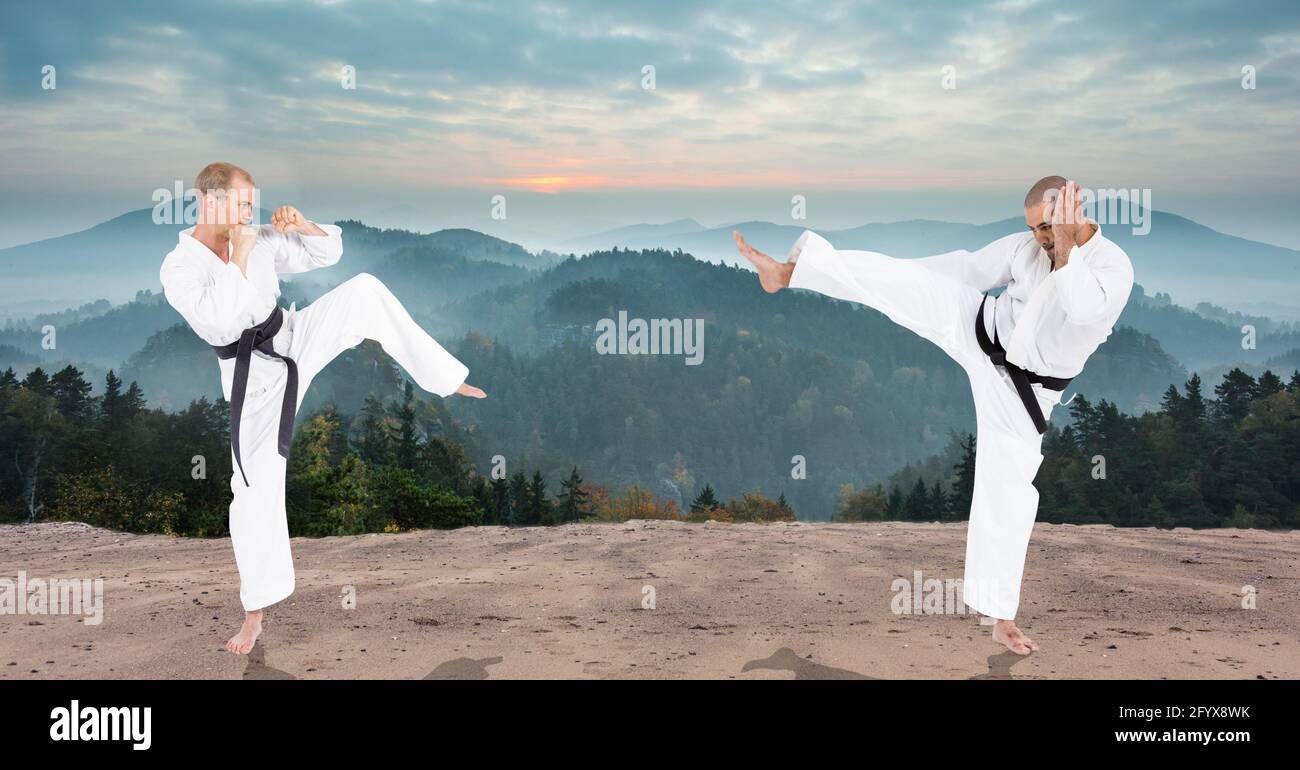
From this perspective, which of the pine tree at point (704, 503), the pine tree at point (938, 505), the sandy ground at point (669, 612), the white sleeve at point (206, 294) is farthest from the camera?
the pine tree at point (704, 503)

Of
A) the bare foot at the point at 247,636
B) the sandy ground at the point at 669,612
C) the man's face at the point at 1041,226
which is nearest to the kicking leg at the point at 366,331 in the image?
the bare foot at the point at 247,636

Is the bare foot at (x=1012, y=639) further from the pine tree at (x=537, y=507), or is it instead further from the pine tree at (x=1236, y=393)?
the pine tree at (x=1236, y=393)

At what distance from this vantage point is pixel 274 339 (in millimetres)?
4289

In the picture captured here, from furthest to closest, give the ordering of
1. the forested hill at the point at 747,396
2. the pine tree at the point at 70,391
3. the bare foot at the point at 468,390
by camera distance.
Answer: the forested hill at the point at 747,396
the pine tree at the point at 70,391
the bare foot at the point at 468,390

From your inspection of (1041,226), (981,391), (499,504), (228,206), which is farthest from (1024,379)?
(499,504)

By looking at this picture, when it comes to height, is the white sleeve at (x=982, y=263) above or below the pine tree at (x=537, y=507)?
above

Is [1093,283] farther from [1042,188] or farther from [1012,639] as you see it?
[1012,639]

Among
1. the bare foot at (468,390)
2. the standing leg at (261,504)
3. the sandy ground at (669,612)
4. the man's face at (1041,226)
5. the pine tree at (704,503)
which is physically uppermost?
the man's face at (1041,226)

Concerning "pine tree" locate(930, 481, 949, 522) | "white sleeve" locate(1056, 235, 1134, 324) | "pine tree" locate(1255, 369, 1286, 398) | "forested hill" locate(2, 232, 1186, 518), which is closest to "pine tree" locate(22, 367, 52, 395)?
"pine tree" locate(930, 481, 949, 522)

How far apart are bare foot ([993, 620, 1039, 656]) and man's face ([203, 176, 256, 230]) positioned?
160 inches

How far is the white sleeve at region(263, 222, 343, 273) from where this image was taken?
4438 mm

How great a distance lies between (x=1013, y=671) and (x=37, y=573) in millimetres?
6620

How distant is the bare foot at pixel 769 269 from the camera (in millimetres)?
4258

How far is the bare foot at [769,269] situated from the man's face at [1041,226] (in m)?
1.07
